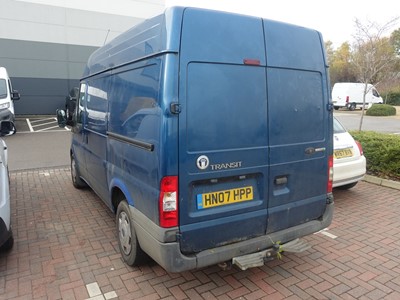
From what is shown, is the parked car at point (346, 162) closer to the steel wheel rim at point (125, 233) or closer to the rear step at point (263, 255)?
the rear step at point (263, 255)

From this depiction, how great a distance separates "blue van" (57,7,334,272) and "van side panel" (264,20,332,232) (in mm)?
11

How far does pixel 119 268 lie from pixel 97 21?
1744 centimetres

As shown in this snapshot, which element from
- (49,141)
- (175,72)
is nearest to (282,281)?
(175,72)

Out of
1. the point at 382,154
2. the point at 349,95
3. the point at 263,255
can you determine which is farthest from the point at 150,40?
the point at 349,95

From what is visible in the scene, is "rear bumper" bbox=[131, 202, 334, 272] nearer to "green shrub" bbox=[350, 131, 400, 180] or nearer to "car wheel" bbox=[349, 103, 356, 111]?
"green shrub" bbox=[350, 131, 400, 180]

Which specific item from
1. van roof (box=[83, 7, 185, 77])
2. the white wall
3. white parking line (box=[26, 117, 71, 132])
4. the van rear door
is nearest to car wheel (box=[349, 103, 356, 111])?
the white wall

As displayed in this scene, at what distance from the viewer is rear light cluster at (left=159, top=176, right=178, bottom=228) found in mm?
2480

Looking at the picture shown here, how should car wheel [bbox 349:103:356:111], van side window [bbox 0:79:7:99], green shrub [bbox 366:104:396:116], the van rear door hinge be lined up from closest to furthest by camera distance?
the van rear door hinge < van side window [bbox 0:79:7:99] < green shrub [bbox 366:104:396:116] < car wheel [bbox 349:103:356:111]

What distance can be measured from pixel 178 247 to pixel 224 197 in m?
0.55

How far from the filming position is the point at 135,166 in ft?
9.53

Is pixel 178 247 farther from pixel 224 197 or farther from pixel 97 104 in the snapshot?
pixel 97 104

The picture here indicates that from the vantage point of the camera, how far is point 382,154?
6.26 meters

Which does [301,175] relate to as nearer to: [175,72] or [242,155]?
[242,155]

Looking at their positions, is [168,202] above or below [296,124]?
below
